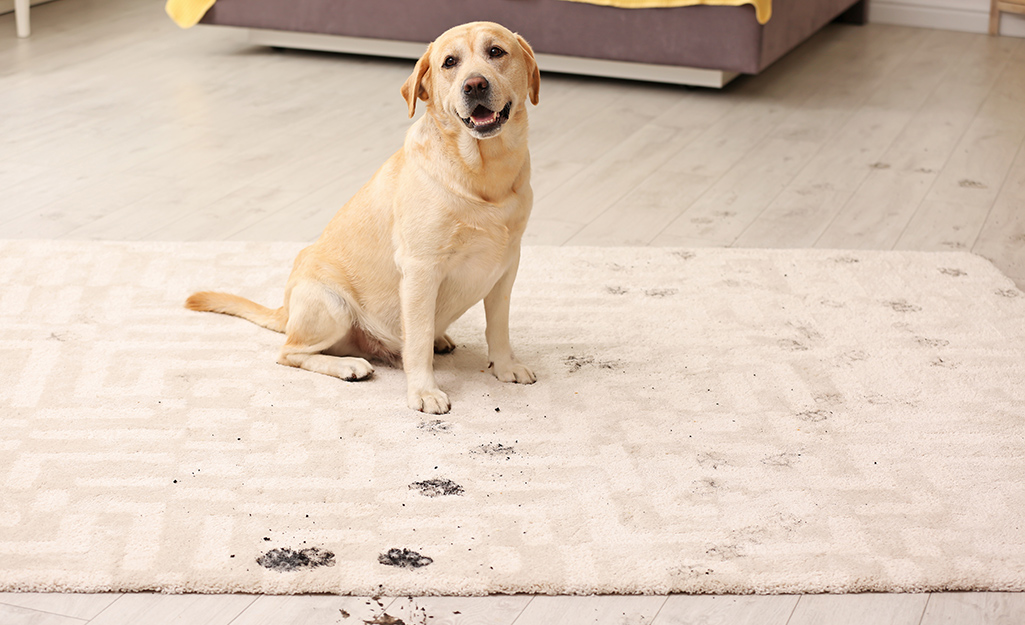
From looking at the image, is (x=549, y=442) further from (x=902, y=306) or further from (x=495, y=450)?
(x=902, y=306)

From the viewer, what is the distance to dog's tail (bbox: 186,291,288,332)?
92.3 inches

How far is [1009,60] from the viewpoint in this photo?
4992 millimetres

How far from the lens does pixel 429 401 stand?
2.02 meters

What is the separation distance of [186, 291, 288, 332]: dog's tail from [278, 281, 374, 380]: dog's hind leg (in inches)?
7.0

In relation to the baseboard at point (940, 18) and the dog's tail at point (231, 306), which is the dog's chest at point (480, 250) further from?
the baseboard at point (940, 18)

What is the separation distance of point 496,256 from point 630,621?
0.79m

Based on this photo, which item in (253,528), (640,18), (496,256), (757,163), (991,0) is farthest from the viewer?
(991,0)

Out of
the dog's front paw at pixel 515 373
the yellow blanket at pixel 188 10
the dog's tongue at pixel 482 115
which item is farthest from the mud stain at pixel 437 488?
the yellow blanket at pixel 188 10

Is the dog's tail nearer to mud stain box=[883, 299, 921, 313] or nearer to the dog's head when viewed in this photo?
the dog's head

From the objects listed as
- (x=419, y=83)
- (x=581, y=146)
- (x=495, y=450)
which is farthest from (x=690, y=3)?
(x=495, y=450)

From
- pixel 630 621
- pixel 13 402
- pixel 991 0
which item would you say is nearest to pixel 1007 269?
pixel 630 621

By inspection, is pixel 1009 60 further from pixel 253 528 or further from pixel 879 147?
pixel 253 528

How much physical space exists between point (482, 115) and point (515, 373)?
56cm

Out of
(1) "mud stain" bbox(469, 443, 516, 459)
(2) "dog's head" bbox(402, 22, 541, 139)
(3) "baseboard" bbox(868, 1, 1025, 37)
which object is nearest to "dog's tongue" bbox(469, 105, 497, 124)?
(2) "dog's head" bbox(402, 22, 541, 139)
